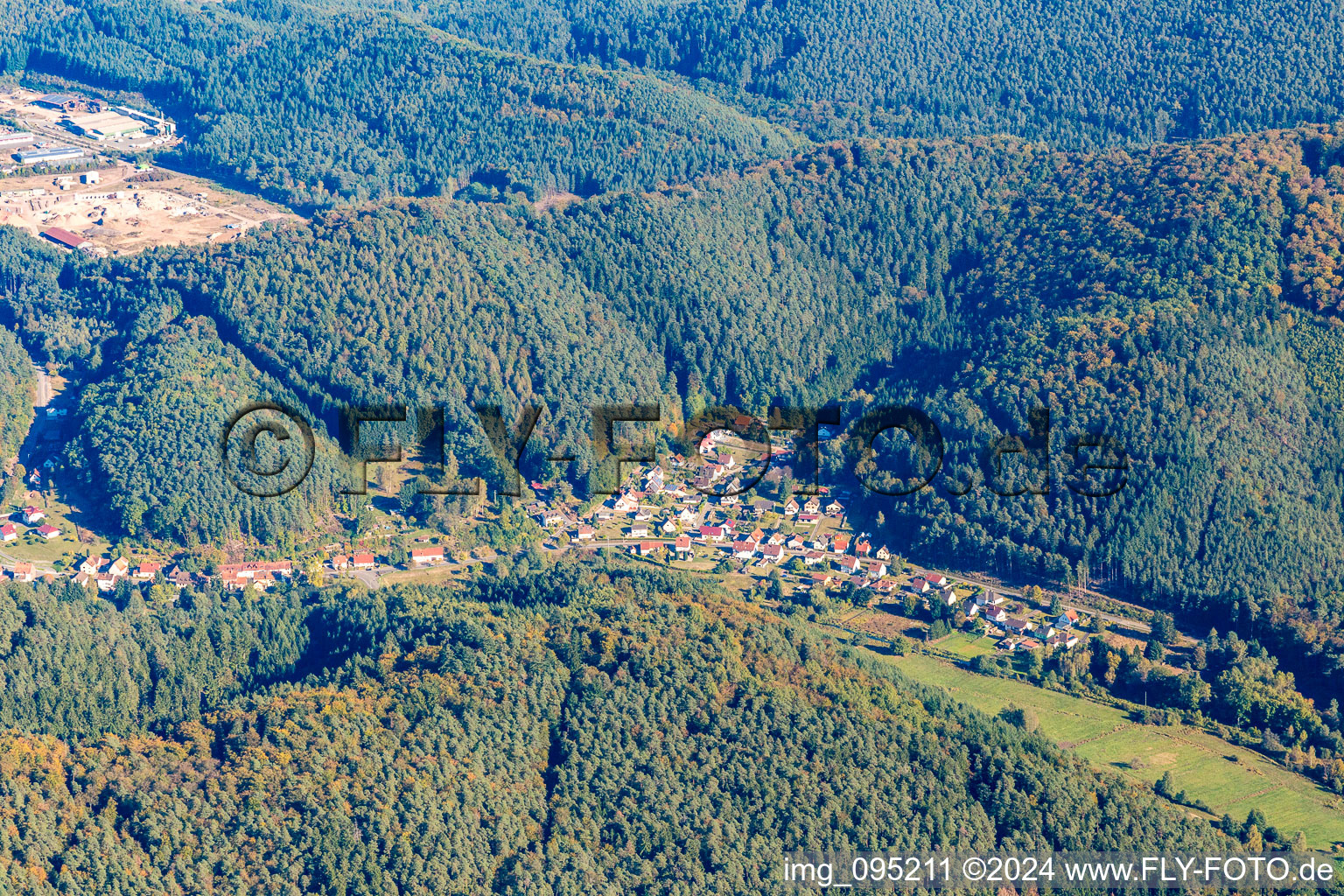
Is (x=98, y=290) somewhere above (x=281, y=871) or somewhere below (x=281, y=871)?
above

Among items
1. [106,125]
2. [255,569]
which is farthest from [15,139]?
[255,569]

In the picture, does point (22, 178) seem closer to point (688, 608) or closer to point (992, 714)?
point (688, 608)

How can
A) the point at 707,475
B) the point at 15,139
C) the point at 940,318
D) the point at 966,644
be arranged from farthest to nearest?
the point at 15,139
the point at 940,318
the point at 707,475
the point at 966,644

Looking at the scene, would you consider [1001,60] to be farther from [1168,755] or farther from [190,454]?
[1168,755]

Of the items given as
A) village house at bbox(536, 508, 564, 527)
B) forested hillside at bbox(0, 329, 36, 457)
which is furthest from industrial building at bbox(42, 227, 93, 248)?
village house at bbox(536, 508, 564, 527)

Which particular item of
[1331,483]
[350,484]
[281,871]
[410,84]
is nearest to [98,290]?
[350,484]
